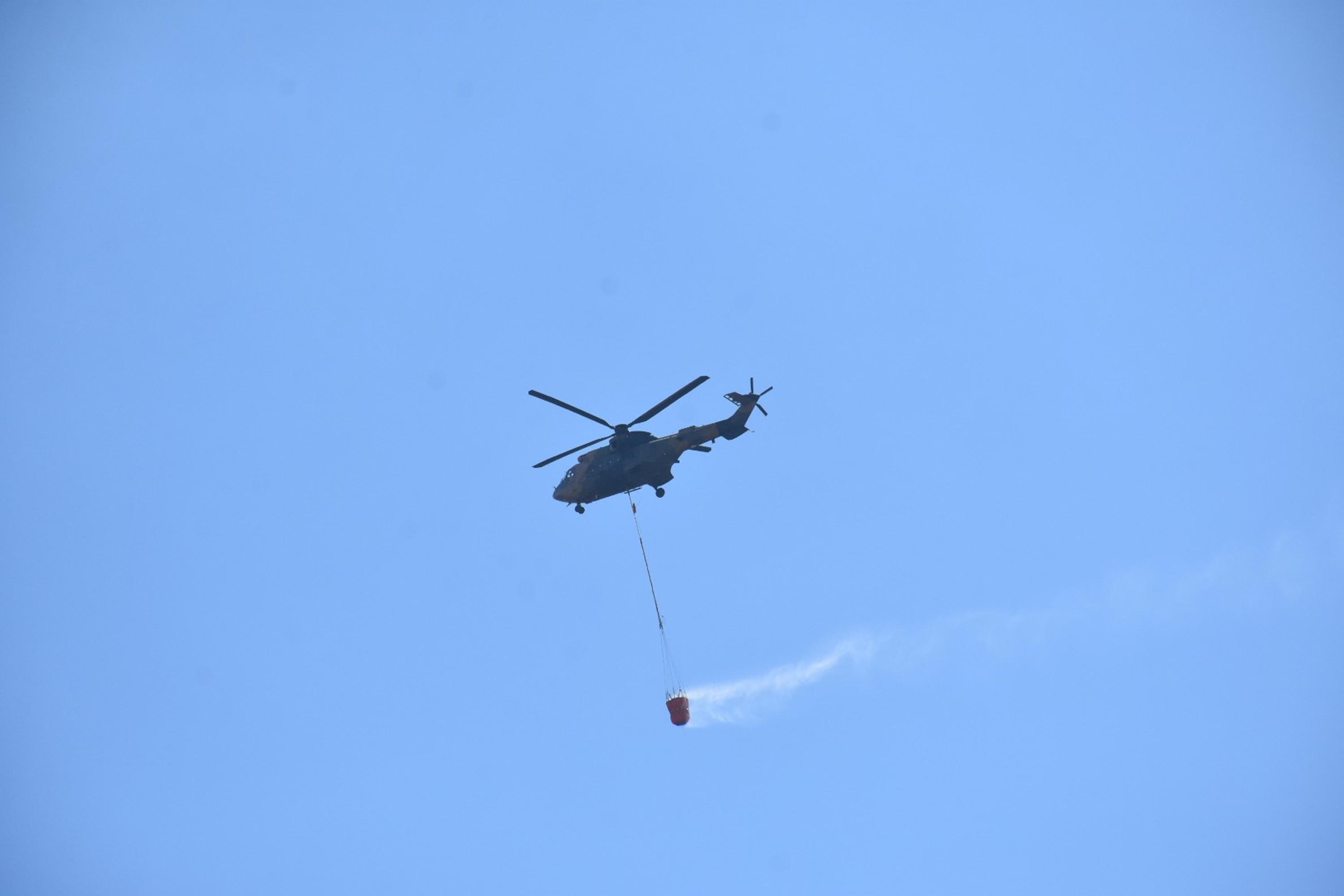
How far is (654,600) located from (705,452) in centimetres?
609

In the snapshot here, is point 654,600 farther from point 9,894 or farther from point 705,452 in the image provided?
point 9,894

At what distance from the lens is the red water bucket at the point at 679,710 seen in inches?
1612

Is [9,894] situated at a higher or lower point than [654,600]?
higher

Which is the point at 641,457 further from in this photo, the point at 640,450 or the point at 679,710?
the point at 679,710

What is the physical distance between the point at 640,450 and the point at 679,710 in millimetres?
9518

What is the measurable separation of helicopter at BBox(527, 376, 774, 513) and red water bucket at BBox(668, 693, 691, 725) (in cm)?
785

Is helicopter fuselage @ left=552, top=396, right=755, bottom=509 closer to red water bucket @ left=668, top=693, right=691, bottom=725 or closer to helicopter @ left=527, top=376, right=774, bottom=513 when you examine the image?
helicopter @ left=527, top=376, right=774, bottom=513

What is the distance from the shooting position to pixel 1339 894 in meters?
137

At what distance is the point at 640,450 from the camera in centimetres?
4406

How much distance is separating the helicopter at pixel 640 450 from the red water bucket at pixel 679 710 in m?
7.85

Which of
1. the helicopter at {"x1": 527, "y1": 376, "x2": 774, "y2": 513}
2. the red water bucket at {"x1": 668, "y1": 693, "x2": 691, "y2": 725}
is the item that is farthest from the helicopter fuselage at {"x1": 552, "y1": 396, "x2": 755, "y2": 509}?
the red water bucket at {"x1": 668, "y1": 693, "x2": 691, "y2": 725}

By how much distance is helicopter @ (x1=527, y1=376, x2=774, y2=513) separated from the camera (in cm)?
4388

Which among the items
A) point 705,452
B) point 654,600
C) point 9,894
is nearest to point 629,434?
point 705,452

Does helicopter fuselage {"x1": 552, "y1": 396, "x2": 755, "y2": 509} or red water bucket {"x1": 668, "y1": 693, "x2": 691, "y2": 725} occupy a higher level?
Result: helicopter fuselage {"x1": 552, "y1": 396, "x2": 755, "y2": 509}
